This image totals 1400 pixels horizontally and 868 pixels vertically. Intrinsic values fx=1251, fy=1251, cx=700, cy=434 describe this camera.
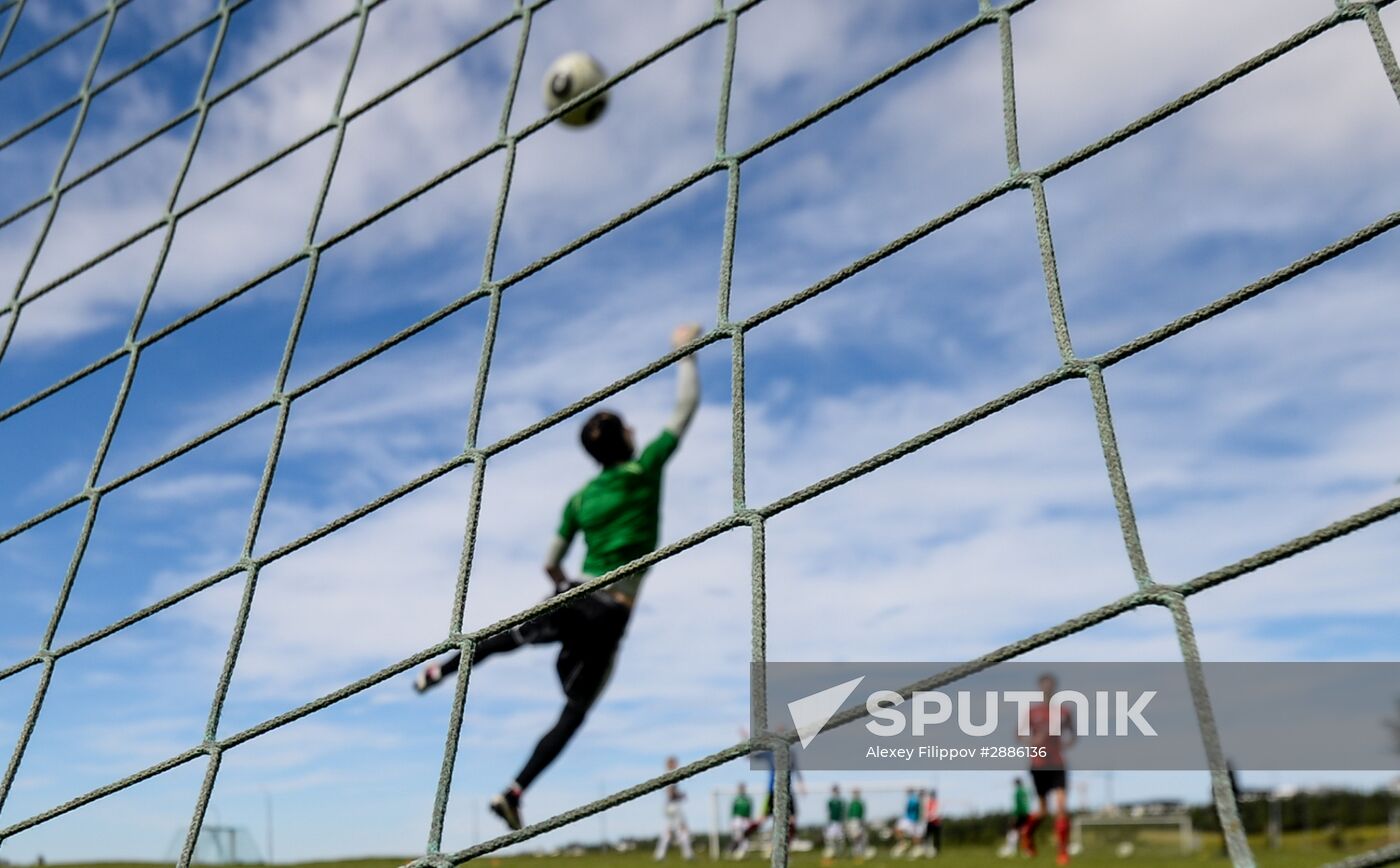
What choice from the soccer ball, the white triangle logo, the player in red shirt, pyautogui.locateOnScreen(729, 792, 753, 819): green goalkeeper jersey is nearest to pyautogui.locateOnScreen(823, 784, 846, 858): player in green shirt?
pyautogui.locateOnScreen(729, 792, 753, 819): green goalkeeper jersey

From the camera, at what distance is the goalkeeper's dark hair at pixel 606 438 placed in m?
3.27

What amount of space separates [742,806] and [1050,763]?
5.55 metres

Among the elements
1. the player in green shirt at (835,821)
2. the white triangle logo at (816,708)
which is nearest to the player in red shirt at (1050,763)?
the white triangle logo at (816,708)

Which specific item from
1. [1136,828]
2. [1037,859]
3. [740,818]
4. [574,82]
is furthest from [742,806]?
[574,82]

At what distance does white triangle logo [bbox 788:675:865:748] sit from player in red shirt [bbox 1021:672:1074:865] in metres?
3.72

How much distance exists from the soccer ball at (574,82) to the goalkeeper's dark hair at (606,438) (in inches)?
56.2

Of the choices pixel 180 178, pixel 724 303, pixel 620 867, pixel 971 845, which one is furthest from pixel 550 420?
pixel 971 845

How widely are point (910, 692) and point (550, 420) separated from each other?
910 mm

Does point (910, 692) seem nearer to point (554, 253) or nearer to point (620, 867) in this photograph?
point (554, 253)

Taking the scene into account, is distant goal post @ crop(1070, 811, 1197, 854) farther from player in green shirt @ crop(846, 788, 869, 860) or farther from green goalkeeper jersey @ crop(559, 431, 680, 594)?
green goalkeeper jersey @ crop(559, 431, 680, 594)

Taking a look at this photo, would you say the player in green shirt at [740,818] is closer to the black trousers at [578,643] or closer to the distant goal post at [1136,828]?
the distant goal post at [1136,828]

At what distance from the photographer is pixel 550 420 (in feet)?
7.11

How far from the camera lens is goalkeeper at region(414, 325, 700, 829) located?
120 inches

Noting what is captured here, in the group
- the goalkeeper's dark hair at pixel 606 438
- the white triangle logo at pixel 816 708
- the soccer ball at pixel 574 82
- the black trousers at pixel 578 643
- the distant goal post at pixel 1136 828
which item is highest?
the soccer ball at pixel 574 82
